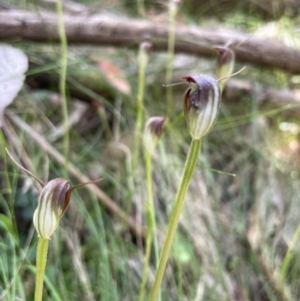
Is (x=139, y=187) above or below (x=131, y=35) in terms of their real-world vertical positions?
below

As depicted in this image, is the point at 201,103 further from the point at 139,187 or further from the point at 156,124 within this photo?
the point at 139,187

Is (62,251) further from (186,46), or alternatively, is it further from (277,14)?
(277,14)

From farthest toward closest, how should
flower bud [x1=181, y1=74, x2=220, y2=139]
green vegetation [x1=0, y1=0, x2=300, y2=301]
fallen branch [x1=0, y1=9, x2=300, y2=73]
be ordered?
fallen branch [x1=0, y1=9, x2=300, y2=73] → green vegetation [x1=0, y1=0, x2=300, y2=301] → flower bud [x1=181, y1=74, x2=220, y2=139]

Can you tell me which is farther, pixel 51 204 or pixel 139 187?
pixel 139 187

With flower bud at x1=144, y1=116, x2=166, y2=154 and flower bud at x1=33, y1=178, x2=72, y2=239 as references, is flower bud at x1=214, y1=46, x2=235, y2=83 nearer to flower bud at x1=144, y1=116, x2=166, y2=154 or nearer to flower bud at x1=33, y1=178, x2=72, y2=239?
flower bud at x1=144, y1=116, x2=166, y2=154

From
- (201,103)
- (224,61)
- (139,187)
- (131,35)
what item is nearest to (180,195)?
(201,103)

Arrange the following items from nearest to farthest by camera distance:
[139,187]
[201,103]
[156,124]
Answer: [201,103]
[156,124]
[139,187]

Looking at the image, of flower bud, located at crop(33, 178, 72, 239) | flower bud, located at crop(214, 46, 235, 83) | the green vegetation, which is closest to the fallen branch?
the green vegetation
